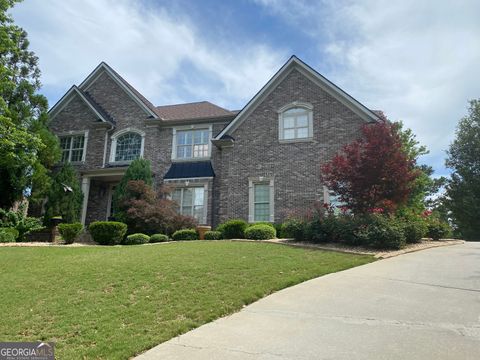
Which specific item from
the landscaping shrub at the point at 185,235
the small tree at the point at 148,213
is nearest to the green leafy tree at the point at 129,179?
the small tree at the point at 148,213

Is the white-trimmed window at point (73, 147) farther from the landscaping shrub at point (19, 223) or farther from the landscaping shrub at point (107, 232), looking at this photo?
the landscaping shrub at point (107, 232)

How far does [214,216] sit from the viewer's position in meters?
19.5

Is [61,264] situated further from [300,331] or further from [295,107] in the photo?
[295,107]

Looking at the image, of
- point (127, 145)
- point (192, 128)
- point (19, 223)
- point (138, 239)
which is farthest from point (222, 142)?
point (19, 223)

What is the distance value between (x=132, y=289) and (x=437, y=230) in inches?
499

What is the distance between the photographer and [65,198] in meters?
19.9

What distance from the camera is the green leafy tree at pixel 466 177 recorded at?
3441cm

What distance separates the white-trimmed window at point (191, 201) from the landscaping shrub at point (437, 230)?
406 inches

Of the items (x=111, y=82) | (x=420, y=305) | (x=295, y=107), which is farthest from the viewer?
(x=111, y=82)

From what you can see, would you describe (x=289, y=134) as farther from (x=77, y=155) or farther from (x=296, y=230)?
(x=77, y=155)

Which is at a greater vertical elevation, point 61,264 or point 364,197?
point 364,197

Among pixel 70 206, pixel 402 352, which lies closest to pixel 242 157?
pixel 70 206

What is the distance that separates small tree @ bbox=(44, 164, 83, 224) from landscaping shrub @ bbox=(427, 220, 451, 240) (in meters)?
16.8

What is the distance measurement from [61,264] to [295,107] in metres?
13.3
